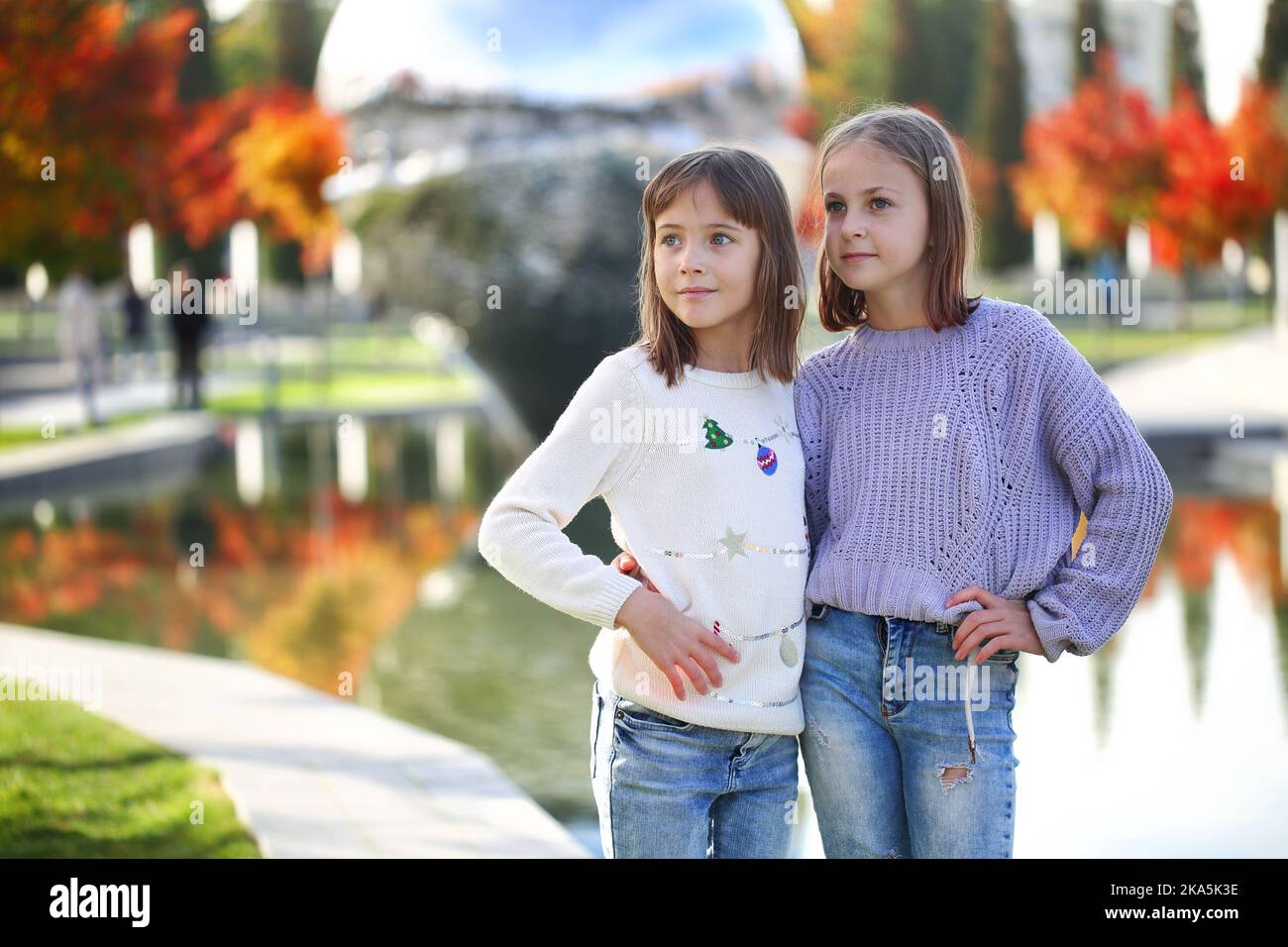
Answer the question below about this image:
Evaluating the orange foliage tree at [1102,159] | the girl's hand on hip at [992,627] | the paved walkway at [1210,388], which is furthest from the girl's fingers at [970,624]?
the orange foliage tree at [1102,159]

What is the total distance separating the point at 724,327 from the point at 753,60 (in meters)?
7.22

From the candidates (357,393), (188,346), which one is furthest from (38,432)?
(357,393)

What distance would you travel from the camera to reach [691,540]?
240 cm

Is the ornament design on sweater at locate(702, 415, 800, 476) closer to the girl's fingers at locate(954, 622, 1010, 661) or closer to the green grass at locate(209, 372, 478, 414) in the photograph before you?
the girl's fingers at locate(954, 622, 1010, 661)

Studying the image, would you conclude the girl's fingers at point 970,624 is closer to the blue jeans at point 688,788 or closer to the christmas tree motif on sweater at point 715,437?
the blue jeans at point 688,788

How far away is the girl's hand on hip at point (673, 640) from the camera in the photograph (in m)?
2.29

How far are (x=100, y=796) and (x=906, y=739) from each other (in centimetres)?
268

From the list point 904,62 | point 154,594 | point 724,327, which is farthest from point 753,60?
point 904,62

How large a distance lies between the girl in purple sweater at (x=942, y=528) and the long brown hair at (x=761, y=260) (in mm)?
99

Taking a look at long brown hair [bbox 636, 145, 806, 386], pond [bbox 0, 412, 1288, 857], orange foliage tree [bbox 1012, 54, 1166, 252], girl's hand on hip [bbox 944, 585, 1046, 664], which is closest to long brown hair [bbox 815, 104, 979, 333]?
long brown hair [bbox 636, 145, 806, 386]

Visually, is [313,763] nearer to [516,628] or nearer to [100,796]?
[100,796]

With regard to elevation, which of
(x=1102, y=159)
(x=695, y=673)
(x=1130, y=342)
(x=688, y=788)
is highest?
(x=1102, y=159)

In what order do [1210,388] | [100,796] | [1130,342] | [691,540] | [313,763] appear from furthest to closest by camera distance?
[1130,342] < [1210,388] < [313,763] < [100,796] < [691,540]

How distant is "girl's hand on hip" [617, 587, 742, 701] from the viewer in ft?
7.52
